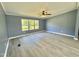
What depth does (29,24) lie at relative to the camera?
7379 mm

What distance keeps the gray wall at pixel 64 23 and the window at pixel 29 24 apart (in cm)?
175

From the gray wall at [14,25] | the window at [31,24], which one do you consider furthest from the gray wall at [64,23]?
the gray wall at [14,25]

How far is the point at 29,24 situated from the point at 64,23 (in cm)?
367

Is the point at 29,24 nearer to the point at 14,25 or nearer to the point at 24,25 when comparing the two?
the point at 24,25

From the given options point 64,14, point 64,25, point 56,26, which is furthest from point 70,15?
point 56,26

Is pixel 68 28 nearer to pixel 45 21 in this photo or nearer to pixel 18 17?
pixel 45 21

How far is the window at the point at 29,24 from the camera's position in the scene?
6.77 meters

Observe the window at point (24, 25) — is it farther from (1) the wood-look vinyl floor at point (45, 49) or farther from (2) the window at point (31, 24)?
(1) the wood-look vinyl floor at point (45, 49)

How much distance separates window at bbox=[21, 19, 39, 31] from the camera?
Result: 6.77 meters

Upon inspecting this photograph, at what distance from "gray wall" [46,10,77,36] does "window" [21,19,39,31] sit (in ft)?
5.75

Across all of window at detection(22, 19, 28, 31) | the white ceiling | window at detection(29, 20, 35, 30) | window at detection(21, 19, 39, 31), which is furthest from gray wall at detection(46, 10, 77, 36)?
window at detection(22, 19, 28, 31)

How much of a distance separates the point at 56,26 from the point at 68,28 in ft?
5.22

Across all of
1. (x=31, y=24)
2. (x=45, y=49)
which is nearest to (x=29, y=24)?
(x=31, y=24)

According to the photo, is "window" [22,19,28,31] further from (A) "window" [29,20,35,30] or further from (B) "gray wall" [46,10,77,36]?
(B) "gray wall" [46,10,77,36]
